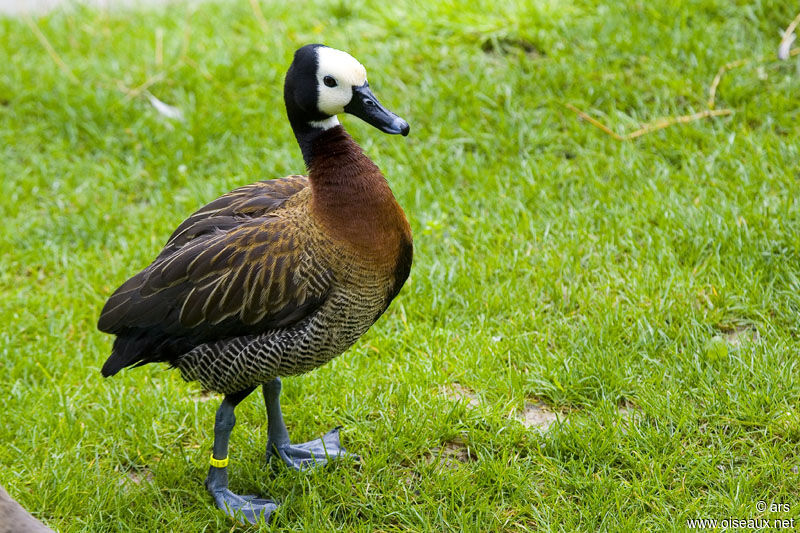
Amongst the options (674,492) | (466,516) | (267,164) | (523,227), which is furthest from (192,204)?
(674,492)

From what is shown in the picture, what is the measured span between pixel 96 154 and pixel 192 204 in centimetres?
109

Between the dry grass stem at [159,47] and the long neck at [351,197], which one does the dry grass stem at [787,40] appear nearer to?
the long neck at [351,197]

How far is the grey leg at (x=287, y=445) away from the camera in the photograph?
146 inches

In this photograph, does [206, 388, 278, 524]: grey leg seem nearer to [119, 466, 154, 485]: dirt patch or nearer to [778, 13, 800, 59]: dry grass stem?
[119, 466, 154, 485]: dirt patch

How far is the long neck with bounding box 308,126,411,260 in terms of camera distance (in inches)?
130

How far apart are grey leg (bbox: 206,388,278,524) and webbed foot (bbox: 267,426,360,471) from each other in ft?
0.67

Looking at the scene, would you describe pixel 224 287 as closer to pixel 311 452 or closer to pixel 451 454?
pixel 311 452

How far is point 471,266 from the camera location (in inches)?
186

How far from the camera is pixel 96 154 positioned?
20.0ft

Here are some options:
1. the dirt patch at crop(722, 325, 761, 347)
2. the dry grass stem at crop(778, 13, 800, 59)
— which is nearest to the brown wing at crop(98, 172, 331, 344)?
the dirt patch at crop(722, 325, 761, 347)

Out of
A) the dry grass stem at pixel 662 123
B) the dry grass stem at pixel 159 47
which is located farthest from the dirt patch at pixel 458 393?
the dry grass stem at pixel 159 47

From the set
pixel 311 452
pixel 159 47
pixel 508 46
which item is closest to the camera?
pixel 311 452

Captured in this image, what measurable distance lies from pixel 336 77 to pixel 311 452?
1527 mm

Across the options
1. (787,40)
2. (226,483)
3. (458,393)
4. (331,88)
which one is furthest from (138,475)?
(787,40)
